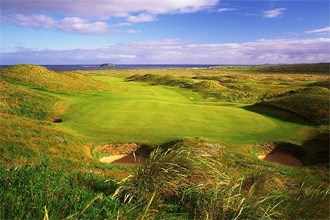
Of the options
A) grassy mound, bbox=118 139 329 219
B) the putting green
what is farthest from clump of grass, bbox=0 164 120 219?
the putting green

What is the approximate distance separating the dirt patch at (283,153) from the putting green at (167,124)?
686 mm

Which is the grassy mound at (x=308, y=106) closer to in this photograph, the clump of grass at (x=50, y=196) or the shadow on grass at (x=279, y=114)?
the shadow on grass at (x=279, y=114)

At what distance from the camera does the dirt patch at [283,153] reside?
23.2 metres

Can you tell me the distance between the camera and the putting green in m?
24.4

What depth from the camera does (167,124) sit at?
26938 millimetres

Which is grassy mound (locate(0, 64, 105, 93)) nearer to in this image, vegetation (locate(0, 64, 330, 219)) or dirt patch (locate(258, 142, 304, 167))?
vegetation (locate(0, 64, 330, 219))

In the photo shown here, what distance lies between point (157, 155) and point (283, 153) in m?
16.8

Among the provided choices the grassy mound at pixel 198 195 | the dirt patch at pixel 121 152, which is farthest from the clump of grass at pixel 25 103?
the grassy mound at pixel 198 195

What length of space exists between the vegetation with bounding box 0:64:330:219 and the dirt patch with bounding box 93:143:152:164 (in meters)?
0.38

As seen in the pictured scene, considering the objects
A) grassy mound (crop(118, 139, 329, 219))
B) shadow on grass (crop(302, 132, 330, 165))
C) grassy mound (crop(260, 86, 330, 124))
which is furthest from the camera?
grassy mound (crop(260, 86, 330, 124))

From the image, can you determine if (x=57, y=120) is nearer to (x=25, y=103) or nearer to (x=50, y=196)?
(x=25, y=103)

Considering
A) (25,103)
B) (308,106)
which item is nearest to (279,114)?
(308,106)

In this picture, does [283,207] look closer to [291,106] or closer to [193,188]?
[193,188]

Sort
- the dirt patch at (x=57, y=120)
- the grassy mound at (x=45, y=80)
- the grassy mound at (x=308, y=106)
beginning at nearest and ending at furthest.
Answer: the dirt patch at (x=57, y=120), the grassy mound at (x=308, y=106), the grassy mound at (x=45, y=80)
